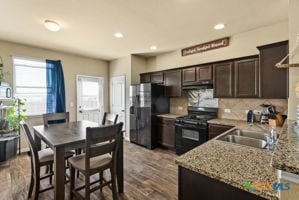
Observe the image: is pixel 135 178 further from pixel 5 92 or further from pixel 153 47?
pixel 5 92

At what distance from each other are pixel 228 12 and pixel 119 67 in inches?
141

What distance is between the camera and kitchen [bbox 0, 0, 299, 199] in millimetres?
1056

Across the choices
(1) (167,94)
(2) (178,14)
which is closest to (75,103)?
(1) (167,94)

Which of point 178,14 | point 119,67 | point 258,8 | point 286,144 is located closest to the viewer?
point 286,144

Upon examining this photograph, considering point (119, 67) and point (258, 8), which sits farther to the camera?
point (119, 67)

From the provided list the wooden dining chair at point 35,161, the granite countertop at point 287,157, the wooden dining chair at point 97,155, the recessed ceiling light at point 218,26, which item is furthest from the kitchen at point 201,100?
the wooden dining chair at point 97,155

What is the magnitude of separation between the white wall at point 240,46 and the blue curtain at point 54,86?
10.2ft

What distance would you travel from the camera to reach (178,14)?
100 inches

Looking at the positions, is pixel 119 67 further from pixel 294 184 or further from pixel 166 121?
pixel 294 184

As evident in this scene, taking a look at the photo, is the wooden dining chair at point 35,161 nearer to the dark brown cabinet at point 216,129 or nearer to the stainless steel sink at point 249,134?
the stainless steel sink at point 249,134

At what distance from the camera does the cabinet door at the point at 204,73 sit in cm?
353

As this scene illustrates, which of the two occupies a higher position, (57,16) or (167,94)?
(57,16)

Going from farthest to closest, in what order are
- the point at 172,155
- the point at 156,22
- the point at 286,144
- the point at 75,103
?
the point at 75,103 < the point at 172,155 < the point at 156,22 < the point at 286,144

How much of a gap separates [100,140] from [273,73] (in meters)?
2.80
